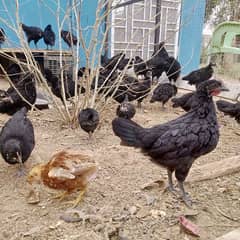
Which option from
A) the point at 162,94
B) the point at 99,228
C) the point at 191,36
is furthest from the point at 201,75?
the point at 99,228

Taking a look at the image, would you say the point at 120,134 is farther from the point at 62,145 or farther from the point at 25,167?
the point at 62,145

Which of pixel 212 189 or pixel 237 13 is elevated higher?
pixel 237 13

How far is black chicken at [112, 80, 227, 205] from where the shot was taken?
283cm

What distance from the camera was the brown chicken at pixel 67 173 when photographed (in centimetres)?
287

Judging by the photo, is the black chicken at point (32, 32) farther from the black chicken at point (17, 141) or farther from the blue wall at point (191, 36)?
the black chicken at point (17, 141)

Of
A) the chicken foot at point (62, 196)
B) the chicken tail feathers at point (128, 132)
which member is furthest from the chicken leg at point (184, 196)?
the chicken foot at point (62, 196)

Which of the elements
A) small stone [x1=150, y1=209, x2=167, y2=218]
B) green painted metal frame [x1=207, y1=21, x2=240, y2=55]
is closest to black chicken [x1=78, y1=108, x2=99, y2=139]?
small stone [x1=150, y1=209, x2=167, y2=218]

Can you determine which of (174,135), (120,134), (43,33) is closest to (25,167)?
(120,134)

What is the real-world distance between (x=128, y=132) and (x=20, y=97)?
3243 millimetres

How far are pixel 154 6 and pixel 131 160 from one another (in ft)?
19.3

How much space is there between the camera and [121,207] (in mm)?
2930

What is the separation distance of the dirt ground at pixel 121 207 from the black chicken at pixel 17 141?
229 mm

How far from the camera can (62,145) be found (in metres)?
4.66

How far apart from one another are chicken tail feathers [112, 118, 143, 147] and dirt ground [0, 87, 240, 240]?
51cm
